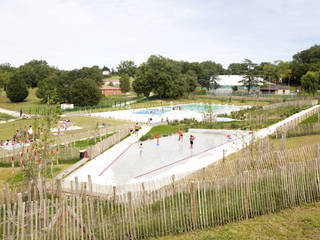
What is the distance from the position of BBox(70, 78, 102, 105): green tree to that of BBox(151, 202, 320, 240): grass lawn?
59087 mm

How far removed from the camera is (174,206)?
889 cm

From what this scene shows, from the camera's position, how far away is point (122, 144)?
25.4 metres

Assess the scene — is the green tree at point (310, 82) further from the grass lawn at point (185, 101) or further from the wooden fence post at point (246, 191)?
the wooden fence post at point (246, 191)

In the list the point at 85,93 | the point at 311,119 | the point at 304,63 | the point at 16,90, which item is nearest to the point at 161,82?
the point at 85,93

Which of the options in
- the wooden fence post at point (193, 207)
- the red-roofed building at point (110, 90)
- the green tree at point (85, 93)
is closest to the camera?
the wooden fence post at point (193, 207)

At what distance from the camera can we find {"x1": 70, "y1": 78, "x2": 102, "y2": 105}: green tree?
2534 inches

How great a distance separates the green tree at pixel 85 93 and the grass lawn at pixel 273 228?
59087mm

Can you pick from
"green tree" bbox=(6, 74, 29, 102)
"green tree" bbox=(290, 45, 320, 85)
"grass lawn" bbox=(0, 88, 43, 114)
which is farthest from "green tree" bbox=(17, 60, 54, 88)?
"green tree" bbox=(290, 45, 320, 85)

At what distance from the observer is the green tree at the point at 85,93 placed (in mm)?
64375

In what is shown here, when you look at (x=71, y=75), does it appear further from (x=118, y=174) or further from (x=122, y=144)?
(x=118, y=174)

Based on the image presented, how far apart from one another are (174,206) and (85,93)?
58.4m

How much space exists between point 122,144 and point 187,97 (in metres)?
55.1

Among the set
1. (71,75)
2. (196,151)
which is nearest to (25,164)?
(196,151)

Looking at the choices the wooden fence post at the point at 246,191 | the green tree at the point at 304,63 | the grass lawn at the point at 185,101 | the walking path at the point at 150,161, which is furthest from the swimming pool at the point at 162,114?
the green tree at the point at 304,63
